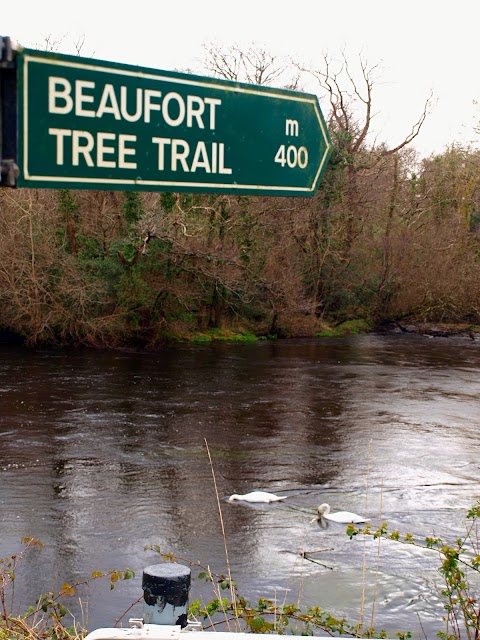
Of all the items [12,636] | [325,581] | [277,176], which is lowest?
[325,581]

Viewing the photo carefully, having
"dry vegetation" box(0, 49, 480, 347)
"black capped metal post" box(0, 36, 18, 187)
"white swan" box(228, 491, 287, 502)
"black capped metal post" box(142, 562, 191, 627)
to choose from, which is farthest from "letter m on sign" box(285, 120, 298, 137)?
"dry vegetation" box(0, 49, 480, 347)

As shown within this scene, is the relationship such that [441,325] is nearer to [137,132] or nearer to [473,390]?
[473,390]

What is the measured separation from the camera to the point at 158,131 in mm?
2488

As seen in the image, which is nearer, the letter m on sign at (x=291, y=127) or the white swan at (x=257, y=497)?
the letter m on sign at (x=291, y=127)

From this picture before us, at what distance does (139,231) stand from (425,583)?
19969 millimetres

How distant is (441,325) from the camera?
36438 mm

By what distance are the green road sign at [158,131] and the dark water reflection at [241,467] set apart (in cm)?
290

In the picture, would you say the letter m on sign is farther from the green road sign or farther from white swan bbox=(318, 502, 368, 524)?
white swan bbox=(318, 502, 368, 524)

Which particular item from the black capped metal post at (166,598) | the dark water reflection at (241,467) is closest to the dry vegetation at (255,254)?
the dark water reflection at (241,467)

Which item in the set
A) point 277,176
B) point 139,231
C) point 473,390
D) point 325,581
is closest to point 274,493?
point 325,581

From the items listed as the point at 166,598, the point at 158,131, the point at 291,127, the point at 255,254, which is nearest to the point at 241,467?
the point at 166,598

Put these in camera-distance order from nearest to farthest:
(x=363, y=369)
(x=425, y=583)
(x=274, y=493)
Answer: (x=425, y=583)
(x=274, y=493)
(x=363, y=369)

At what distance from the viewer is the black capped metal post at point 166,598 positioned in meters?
3.04

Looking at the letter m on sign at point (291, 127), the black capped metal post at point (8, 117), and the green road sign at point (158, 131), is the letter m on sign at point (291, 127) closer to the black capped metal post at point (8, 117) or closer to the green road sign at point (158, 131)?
the green road sign at point (158, 131)
